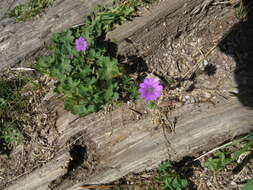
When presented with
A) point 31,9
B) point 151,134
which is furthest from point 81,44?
point 151,134

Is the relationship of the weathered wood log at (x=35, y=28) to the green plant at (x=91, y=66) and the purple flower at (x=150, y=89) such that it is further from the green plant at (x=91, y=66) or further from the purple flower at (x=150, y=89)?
the purple flower at (x=150, y=89)

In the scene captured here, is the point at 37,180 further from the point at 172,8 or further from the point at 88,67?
the point at 172,8

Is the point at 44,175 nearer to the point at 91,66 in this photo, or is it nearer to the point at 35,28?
the point at 91,66

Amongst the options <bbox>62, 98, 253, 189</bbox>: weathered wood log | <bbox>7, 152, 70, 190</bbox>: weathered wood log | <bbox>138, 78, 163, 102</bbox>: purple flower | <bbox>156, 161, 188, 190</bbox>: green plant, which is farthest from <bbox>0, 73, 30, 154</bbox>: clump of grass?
<bbox>156, 161, 188, 190</bbox>: green plant

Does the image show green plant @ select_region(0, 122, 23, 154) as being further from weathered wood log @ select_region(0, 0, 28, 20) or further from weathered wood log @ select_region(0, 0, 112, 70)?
weathered wood log @ select_region(0, 0, 28, 20)

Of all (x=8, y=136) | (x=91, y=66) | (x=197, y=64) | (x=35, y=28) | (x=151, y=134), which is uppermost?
(x=35, y=28)

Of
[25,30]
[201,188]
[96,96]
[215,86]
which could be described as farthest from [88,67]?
[201,188]
